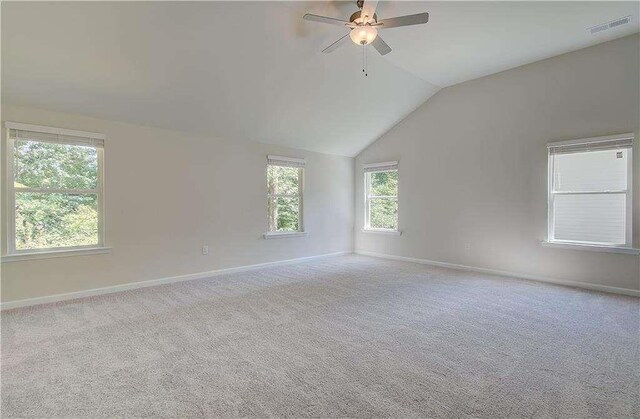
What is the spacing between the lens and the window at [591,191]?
12.9 feet

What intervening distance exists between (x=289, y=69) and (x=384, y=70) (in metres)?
1.47

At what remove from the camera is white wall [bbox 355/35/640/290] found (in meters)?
3.96

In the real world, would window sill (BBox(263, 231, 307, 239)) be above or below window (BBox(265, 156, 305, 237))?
below

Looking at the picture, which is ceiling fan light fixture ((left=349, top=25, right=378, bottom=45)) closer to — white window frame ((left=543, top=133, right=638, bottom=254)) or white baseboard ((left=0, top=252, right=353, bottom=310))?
white window frame ((left=543, top=133, right=638, bottom=254))

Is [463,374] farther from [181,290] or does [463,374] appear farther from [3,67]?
[3,67]

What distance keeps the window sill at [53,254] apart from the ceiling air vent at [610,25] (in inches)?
255

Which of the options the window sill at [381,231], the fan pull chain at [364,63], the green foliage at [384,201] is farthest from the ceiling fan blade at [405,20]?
the window sill at [381,231]

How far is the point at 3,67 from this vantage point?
3002mm

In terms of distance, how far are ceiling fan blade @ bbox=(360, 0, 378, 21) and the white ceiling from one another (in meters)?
0.50

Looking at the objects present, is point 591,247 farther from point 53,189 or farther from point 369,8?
point 53,189

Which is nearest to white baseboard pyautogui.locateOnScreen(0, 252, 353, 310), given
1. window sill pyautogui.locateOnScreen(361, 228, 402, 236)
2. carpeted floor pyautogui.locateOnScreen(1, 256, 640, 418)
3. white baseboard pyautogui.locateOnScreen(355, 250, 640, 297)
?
carpeted floor pyautogui.locateOnScreen(1, 256, 640, 418)

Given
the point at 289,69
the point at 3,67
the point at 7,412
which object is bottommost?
the point at 7,412

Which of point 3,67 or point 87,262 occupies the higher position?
point 3,67

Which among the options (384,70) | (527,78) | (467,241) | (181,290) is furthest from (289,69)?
(467,241)
